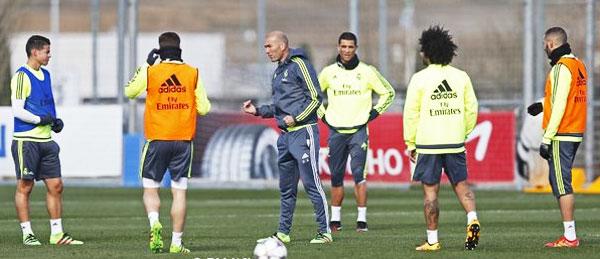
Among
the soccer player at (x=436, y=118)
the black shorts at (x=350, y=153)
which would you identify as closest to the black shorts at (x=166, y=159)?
the soccer player at (x=436, y=118)

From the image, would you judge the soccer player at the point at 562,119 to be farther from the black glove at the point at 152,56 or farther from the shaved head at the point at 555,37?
the black glove at the point at 152,56

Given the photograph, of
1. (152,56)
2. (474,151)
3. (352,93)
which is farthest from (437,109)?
(474,151)

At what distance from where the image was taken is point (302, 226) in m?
18.2

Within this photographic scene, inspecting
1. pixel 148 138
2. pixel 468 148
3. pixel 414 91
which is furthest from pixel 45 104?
pixel 468 148

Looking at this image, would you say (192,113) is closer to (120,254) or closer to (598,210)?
(120,254)

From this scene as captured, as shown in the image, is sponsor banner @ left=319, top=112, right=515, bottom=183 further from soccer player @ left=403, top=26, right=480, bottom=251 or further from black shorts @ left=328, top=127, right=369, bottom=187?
soccer player @ left=403, top=26, right=480, bottom=251

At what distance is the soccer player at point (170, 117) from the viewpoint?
14.3 m

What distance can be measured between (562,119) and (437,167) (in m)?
1.35

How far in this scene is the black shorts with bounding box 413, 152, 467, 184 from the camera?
14.3 m

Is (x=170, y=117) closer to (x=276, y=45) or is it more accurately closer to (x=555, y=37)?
Answer: (x=276, y=45)

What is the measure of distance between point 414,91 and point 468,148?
1405 centimetres

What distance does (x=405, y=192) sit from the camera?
27312mm

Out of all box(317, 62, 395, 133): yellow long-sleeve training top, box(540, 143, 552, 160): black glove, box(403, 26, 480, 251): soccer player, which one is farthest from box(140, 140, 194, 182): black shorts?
box(317, 62, 395, 133): yellow long-sleeve training top

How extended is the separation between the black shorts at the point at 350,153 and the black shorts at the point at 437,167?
358 centimetres
